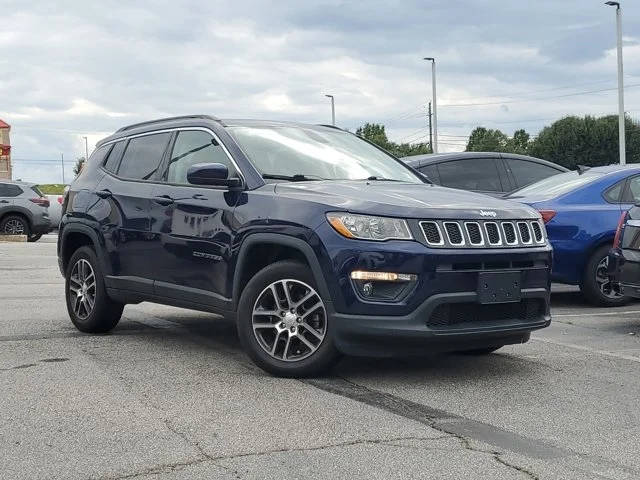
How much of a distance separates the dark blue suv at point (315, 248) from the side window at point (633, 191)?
11.0ft

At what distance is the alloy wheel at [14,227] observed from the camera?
22.8 meters

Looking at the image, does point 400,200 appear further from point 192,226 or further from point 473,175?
point 473,175

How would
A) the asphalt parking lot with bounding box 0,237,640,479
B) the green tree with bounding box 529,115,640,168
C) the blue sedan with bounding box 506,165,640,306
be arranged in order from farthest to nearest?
1. the green tree with bounding box 529,115,640,168
2. the blue sedan with bounding box 506,165,640,306
3. the asphalt parking lot with bounding box 0,237,640,479

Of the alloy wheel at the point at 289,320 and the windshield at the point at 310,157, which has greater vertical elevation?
the windshield at the point at 310,157

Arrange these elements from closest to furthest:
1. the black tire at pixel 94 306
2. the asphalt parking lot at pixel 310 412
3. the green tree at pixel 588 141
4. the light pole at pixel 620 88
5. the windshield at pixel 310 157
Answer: the asphalt parking lot at pixel 310 412 < the windshield at pixel 310 157 < the black tire at pixel 94 306 < the light pole at pixel 620 88 < the green tree at pixel 588 141

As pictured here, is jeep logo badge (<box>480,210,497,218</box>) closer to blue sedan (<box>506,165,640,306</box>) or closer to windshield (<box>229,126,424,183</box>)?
windshield (<box>229,126,424,183</box>)

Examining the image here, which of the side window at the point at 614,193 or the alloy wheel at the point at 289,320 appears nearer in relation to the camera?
the alloy wheel at the point at 289,320

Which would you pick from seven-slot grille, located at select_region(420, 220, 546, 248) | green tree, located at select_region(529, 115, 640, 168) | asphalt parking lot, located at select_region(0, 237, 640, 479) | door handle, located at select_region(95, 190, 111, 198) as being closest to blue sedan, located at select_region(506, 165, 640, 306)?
asphalt parking lot, located at select_region(0, 237, 640, 479)

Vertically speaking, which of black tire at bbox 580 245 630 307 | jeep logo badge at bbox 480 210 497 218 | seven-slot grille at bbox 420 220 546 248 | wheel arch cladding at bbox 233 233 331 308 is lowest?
black tire at bbox 580 245 630 307

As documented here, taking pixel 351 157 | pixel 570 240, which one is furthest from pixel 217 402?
pixel 570 240

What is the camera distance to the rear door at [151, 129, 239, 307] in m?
5.97

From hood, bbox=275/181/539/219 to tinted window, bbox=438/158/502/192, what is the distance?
17.1 feet

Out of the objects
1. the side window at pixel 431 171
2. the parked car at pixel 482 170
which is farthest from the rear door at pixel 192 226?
the side window at pixel 431 171

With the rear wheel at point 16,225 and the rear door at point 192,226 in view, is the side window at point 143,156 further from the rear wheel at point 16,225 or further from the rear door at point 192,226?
the rear wheel at point 16,225
